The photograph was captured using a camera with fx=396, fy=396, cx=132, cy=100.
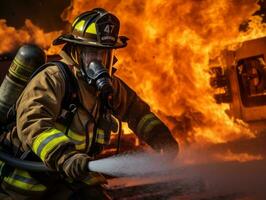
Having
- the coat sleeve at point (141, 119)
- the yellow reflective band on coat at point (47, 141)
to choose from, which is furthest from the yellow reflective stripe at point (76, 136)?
the coat sleeve at point (141, 119)

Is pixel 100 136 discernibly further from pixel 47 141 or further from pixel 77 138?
pixel 47 141

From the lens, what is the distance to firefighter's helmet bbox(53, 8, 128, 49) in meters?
3.10

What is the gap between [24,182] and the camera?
2939mm

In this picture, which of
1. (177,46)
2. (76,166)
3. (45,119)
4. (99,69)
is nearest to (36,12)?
(177,46)

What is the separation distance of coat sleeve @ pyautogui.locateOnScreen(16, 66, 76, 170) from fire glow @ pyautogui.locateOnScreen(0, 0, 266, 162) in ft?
19.0

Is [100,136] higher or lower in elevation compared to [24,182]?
higher

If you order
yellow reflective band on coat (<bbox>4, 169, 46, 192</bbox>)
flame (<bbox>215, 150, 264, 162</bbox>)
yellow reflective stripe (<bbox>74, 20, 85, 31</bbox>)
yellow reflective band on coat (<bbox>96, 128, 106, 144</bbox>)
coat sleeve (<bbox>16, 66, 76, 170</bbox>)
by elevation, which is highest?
yellow reflective stripe (<bbox>74, 20, 85, 31</bbox>)

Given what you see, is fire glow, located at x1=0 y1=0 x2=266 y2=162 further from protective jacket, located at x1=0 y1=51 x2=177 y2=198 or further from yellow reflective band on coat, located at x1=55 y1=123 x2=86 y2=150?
yellow reflective band on coat, located at x1=55 y1=123 x2=86 y2=150

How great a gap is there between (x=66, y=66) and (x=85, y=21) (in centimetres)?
44

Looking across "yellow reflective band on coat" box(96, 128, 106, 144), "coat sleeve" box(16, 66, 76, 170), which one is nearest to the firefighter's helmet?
"coat sleeve" box(16, 66, 76, 170)

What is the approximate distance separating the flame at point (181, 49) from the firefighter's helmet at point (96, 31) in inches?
218

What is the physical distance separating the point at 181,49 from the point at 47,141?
701 cm

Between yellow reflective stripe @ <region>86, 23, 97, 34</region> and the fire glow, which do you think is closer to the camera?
yellow reflective stripe @ <region>86, 23, 97, 34</region>

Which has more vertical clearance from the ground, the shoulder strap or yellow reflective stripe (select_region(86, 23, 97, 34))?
yellow reflective stripe (select_region(86, 23, 97, 34))
